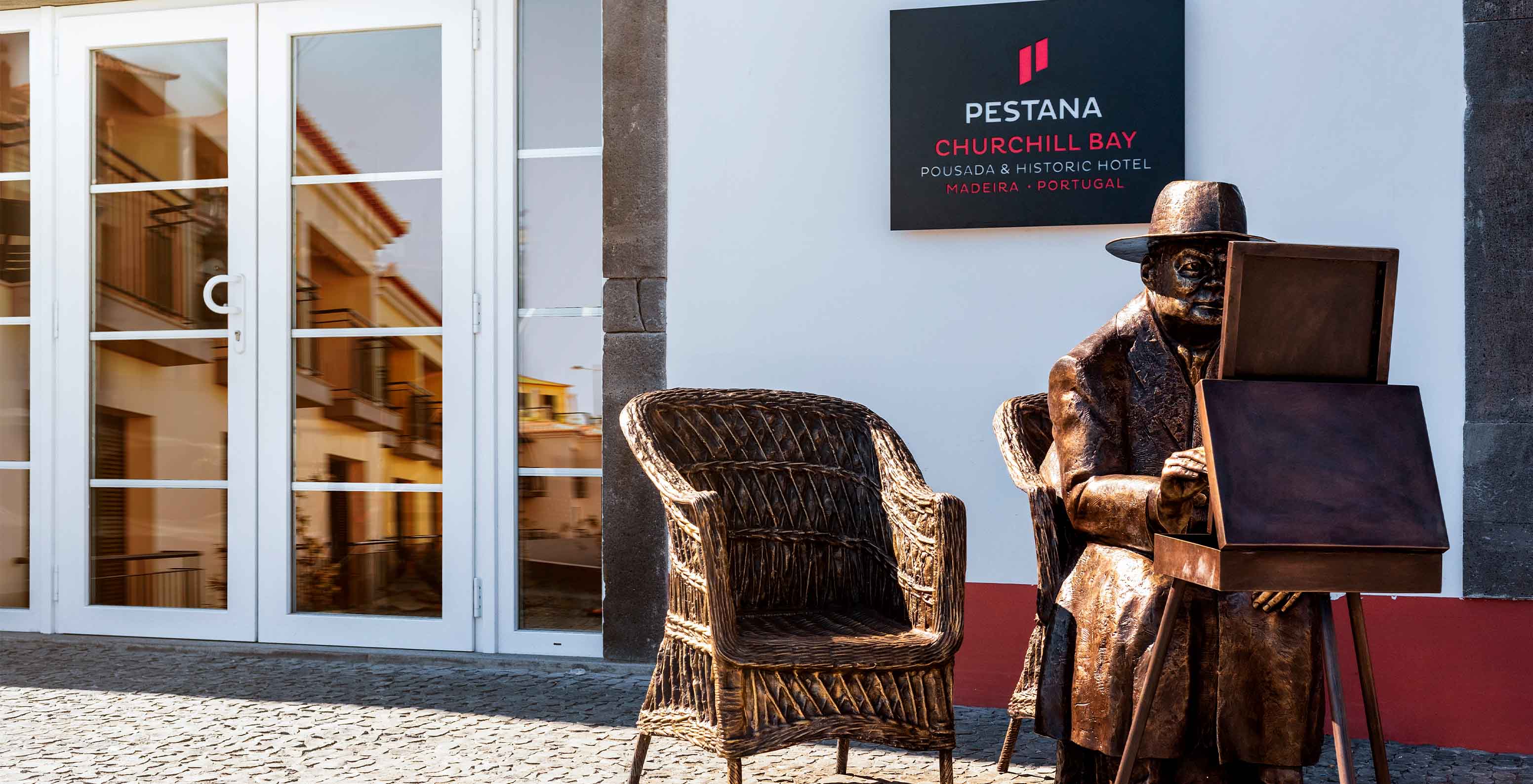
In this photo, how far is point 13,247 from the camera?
441 centimetres

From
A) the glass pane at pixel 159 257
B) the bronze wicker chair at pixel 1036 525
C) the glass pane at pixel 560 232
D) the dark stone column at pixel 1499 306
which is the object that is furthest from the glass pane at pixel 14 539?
the dark stone column at pixel 1499 306

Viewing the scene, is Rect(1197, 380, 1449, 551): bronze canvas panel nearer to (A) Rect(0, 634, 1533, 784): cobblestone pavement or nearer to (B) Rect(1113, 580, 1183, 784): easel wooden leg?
(B) Rect(1113, 580, 1183, 784): easel wooden leg

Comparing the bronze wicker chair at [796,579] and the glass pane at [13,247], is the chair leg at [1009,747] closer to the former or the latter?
the bronze wicker chair at [796,579]

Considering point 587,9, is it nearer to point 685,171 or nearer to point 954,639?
point 685,171

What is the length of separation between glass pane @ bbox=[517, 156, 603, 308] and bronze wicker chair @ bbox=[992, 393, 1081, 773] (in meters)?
1.74

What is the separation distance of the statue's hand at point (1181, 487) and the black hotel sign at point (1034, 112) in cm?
176

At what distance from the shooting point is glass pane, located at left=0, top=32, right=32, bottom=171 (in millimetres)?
4367

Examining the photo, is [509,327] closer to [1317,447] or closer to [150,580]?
[150,580]

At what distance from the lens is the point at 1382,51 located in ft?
10.6

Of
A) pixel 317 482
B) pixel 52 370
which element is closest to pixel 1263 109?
pixel 317 482

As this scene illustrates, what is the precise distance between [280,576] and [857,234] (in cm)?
233

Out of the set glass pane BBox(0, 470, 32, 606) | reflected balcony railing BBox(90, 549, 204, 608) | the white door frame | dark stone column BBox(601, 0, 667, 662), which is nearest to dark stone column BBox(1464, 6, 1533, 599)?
dark stone column BBox(601, 0, 667, 662)

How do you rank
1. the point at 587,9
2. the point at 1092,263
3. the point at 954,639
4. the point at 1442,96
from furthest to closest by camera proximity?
the point at 587,9 < the point at 1092,263 < the point at 1442,96 < the point at 954,639

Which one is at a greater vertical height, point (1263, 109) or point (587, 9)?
point (587, 9)
